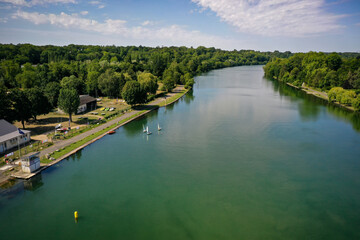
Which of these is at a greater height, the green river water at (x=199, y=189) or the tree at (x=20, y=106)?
the tree at (x=20, y=106)

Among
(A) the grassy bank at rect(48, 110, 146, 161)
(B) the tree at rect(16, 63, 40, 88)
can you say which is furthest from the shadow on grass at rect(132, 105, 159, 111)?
(B) the tree at rect(16, 63, 40, 88)

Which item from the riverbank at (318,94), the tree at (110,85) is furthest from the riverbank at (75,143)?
the riverbank at (318,94)

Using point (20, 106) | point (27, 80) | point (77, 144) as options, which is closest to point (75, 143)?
point (77, 144)

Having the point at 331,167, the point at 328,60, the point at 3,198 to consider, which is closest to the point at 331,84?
the point at 328,60

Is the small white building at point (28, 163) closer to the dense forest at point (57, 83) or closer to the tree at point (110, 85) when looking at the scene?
the dense forest at point (57, 83)

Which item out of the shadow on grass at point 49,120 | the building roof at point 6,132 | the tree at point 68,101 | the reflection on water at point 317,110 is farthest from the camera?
the reflection on water at point 317,110

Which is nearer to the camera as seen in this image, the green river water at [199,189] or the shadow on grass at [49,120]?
the green river water at [199,189]
